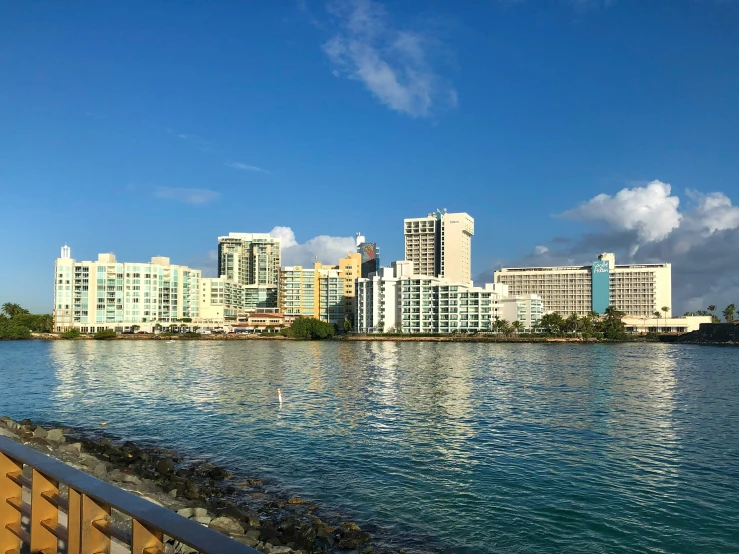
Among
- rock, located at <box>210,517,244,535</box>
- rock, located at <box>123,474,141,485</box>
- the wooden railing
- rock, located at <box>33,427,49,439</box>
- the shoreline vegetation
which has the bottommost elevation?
the shoreline vegetation

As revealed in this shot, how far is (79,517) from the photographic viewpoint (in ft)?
11.6

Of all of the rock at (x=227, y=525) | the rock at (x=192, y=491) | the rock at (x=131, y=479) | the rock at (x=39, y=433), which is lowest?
the rock at (x=192, y=491)

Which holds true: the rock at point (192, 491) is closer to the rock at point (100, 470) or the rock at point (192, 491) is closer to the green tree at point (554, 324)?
the rock at point (100, 470)

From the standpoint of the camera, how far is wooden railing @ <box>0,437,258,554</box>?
112 inches

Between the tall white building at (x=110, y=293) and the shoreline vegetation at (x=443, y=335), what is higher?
the tall white building at (x=110, y=293)

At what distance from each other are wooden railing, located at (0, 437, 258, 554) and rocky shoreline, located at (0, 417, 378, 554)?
177 inches

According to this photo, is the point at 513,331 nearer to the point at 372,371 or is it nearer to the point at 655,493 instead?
the point at 372,371

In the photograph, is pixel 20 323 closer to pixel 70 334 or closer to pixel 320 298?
pixel 70 334

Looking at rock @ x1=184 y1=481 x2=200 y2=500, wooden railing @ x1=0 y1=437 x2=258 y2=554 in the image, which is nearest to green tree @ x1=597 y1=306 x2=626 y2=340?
rock @ x1=184 y1=481 x2=200 y2=500

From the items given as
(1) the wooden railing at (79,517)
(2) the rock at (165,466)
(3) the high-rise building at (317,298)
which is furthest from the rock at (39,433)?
(3) the high-rise building at (317,298)

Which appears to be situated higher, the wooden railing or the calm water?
the wooden railing

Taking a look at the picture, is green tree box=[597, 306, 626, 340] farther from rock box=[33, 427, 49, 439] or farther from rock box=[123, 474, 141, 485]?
rock box=[123, 474, 141, 485]

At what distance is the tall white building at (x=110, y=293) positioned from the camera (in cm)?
17238

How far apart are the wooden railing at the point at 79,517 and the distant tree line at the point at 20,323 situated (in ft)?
591
